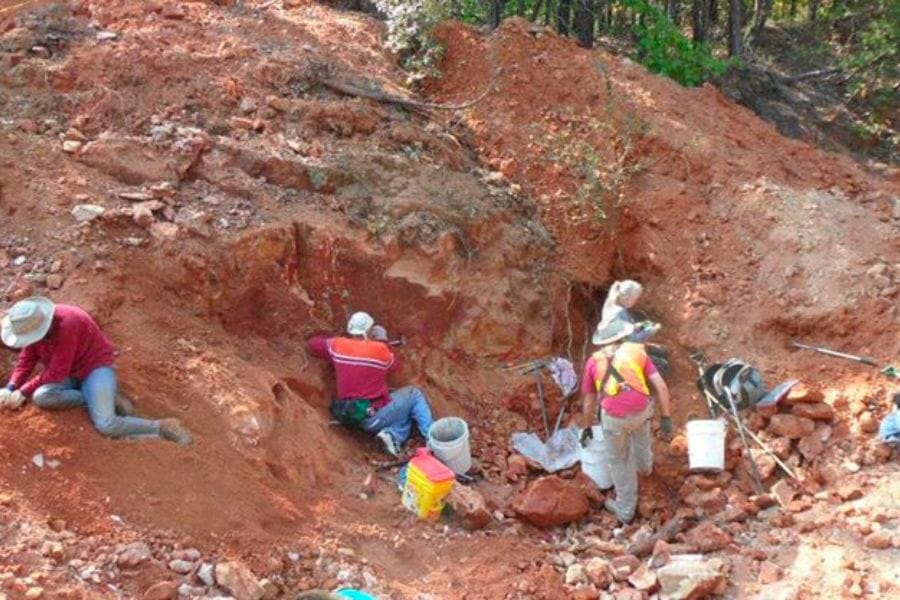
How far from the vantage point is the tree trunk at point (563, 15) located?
10406 mm

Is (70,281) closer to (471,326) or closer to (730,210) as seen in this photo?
(471,326)

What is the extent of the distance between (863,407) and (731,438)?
0.94 metres

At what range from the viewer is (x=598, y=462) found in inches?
235

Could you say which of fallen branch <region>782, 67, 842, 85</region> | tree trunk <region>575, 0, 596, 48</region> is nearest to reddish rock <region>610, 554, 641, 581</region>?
tree trunk <region>575, 0, 596, 48</region>

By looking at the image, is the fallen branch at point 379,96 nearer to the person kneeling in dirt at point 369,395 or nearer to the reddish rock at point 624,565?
the person kneeling in dirt at point 369,395

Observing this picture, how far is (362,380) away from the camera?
6.11 metres

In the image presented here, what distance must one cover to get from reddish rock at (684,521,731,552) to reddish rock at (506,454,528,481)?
1.28 meters

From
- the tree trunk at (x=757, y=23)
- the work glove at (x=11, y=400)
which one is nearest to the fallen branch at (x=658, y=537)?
the work glove at (x=11, y=400)

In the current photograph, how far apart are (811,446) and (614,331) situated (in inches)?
64.3

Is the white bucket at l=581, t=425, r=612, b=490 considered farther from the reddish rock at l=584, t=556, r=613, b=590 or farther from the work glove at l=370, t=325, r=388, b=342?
the work glove at l=370, t=325, r=388, b=342

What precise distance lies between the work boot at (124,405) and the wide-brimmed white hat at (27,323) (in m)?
0.58

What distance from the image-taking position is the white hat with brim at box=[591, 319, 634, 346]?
566 centimetres

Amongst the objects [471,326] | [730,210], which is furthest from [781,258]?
[471,326]

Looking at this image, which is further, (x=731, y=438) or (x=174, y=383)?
(x=731, y=438)
